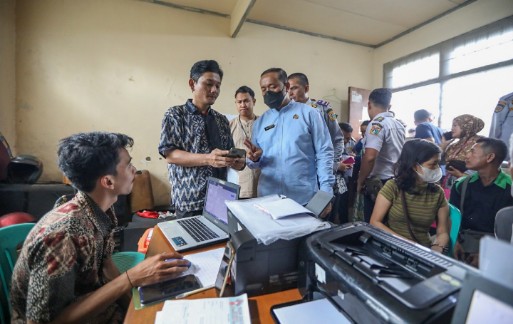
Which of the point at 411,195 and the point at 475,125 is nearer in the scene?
the point at 411,195

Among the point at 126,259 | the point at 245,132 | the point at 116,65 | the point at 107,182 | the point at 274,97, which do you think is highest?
the point at 116,65

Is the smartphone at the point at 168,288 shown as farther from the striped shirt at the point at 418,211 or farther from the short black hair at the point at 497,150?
the short black hair at the point at 497,150

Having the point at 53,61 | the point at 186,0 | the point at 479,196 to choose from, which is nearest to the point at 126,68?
the point at 53,61

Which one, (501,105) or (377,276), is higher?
(501,105)

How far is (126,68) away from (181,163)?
108 inches

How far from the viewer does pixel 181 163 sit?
57.1 inches

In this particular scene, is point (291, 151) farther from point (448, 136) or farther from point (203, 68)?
point (448, 136)

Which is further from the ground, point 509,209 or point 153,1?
point 153,1

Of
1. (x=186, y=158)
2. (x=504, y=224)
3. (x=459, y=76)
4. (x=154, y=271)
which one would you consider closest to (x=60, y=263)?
(x=154, y=271)

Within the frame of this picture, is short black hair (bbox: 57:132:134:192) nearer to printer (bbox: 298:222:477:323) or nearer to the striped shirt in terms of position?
printer (bbox: 298:222:477:323)

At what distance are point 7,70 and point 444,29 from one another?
571cm

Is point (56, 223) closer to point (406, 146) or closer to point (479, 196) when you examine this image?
point (406, 146)

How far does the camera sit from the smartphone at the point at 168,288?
0.78 meters

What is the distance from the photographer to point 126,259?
1366mm
